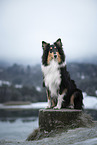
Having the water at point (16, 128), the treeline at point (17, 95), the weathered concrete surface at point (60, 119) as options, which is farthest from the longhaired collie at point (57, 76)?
the treeline at point (17, 95)

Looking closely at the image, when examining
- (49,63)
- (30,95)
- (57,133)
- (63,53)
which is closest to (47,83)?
(49,63)

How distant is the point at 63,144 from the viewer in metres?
4.13

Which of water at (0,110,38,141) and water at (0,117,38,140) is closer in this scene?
water at (0,117,38,140)

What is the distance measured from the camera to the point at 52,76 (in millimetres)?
6590

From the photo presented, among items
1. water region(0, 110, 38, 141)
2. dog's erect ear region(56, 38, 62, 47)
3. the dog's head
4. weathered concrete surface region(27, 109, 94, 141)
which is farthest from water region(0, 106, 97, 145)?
dog's erect ear region(56, 38, 62, 47)

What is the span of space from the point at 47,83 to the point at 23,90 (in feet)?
189

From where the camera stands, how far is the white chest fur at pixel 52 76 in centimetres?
653

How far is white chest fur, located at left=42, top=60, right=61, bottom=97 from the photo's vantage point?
6.53m

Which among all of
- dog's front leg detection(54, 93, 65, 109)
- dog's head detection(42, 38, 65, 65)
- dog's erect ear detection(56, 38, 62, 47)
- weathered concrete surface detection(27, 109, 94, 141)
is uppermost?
dog's erect ear detection(56, 38, 62, 47)

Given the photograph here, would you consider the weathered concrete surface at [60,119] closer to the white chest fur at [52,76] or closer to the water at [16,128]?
the white chest fur at [52,76]

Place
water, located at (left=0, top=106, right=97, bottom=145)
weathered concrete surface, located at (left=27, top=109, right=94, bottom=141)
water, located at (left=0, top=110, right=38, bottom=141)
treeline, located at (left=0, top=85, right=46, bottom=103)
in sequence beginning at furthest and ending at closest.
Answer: treeline, located at (left=0, top=85, right=46, bottom=103), water, located at (left=0, top=110, right=38, bottom=141), weathered concrete surface, located at (left=27, top=109, right=94, bottom=141), water, located at (left=0, top=106, right=97, bottom=145)

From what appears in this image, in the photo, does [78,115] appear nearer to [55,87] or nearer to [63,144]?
[55,87]

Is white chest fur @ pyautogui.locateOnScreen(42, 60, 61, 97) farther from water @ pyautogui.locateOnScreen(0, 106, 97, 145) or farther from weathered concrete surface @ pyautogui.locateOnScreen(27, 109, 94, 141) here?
water @ pyautogui.locateOnScreen(0, 106, 97, 145)

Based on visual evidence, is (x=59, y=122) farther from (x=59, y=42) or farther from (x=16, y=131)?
(x=16, y=131)
